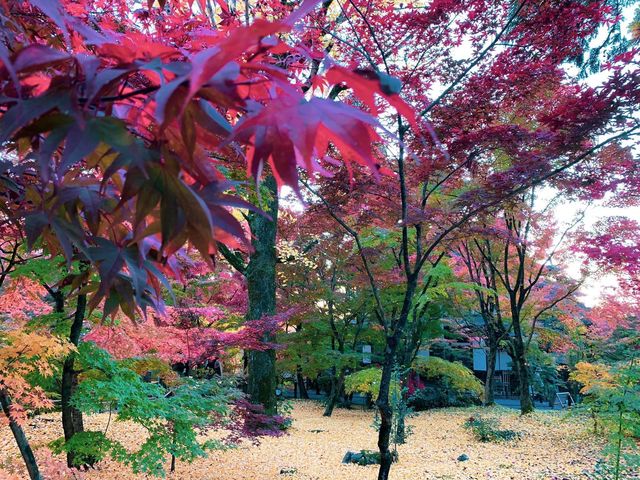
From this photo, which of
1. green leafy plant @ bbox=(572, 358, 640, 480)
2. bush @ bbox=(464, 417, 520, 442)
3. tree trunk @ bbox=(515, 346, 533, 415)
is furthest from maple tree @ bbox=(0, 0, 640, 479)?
bush @ bbox=(464, 417, 520, 442)

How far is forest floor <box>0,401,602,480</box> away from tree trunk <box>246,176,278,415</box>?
2.75 feet

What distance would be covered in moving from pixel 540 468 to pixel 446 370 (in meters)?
5.83

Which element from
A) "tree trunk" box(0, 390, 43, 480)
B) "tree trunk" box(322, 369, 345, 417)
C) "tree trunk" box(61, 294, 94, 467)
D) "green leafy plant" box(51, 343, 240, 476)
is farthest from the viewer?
"tree trunk" box(322, 369, 345, 417)

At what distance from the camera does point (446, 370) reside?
38.4ft

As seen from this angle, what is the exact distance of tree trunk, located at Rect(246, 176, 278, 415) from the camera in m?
6.86

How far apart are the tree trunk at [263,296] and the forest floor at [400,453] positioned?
2.75ft

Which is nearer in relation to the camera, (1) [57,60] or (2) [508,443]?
(1) [57,60]

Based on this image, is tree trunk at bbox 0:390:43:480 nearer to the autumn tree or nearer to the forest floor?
the forest floor

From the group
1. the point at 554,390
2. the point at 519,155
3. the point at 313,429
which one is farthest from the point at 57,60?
the point at 554,390

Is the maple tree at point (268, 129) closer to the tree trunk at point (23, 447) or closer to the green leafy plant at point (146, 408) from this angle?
the green leafy plant at point (146, 408)

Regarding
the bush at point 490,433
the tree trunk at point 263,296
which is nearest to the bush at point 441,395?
the bush at point 490,433

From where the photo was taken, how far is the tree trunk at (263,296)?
686 centimetres

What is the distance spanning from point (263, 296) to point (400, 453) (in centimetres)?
332

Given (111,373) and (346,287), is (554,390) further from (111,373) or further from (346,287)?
(111,373)
